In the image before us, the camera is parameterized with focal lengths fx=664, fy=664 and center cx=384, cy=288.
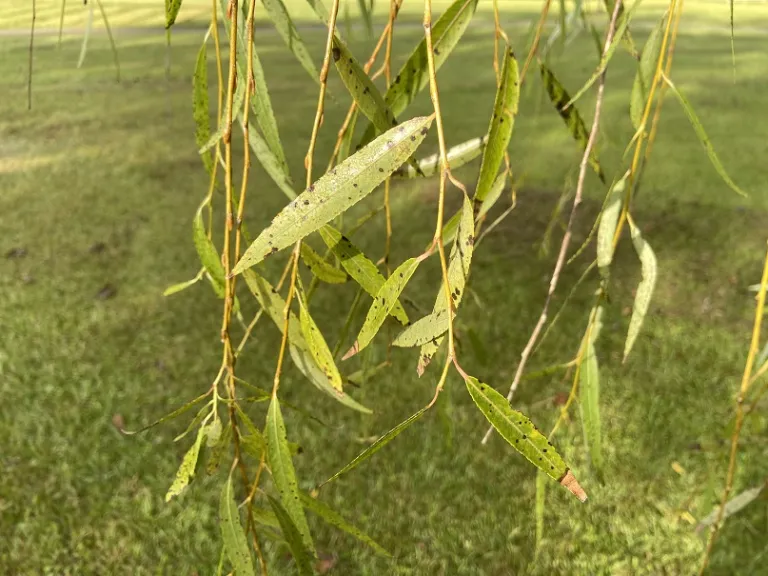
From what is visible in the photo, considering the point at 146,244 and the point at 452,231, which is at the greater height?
the point at 452,231

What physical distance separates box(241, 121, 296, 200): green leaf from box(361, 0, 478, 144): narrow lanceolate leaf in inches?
2.9

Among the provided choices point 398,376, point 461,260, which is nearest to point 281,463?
point 461,260

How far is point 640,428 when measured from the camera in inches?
42.1

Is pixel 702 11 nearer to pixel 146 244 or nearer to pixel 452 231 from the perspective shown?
pixel 146 244

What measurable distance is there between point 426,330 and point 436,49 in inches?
6.7

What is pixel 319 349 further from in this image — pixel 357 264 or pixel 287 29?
pixel 287 29

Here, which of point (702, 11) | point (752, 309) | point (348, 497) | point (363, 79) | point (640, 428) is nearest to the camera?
point (363, 79)

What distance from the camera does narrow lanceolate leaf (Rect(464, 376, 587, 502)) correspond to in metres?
0.25

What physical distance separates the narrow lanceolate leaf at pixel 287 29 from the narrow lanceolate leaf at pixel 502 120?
11 centimetres

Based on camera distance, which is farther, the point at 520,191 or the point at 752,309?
the point at 520,191

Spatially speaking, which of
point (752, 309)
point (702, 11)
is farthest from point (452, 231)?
point (702, 11)

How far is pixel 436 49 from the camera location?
0.37m

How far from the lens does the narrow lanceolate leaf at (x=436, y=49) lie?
36 cm

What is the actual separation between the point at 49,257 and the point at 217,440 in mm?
1271
